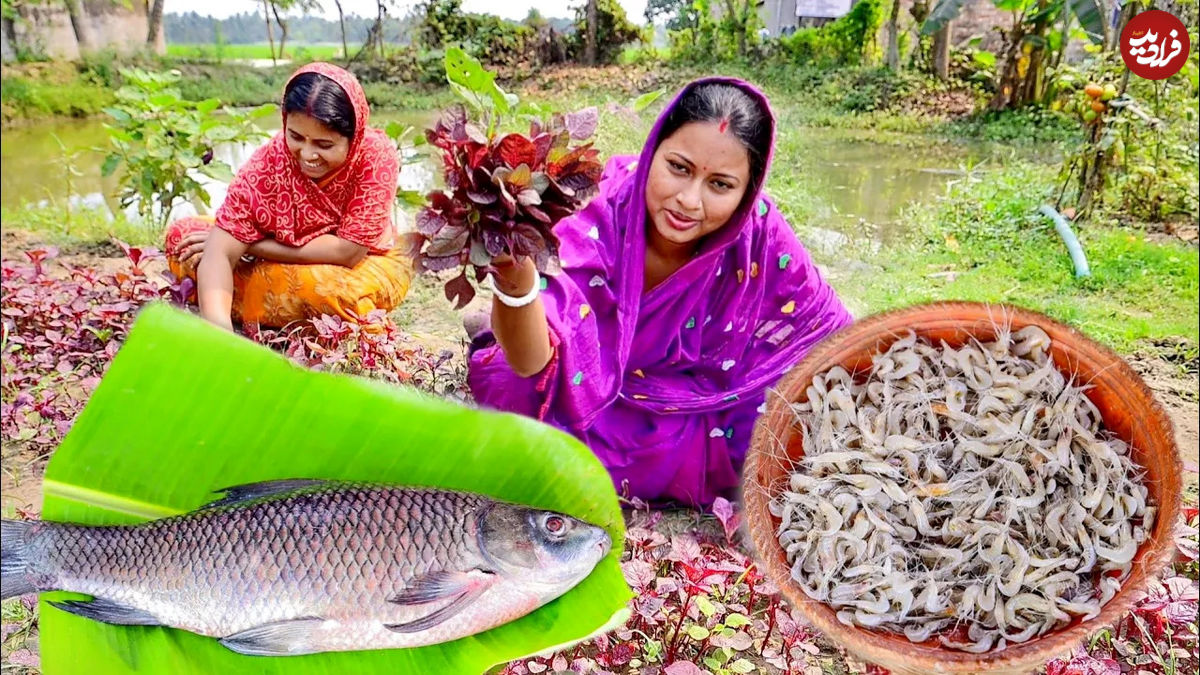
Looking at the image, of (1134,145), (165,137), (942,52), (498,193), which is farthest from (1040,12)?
(165,137)

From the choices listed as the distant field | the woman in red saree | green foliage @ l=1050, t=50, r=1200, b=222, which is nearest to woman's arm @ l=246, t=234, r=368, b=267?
the woman in red saree

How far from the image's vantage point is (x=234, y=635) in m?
0.54

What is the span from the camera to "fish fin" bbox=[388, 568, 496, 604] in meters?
0.52

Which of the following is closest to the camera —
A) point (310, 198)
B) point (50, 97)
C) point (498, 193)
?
point (498, 193)

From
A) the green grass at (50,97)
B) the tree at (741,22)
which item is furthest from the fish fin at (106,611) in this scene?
the green grass at (50,97)

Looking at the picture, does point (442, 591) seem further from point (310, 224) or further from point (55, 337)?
point (55, 337)

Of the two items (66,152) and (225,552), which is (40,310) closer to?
(66,152)

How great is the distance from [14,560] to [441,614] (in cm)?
25

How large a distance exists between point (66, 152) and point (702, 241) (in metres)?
1.50

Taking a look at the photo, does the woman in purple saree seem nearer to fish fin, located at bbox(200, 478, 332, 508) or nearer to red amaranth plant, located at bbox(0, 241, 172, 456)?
fish fin, located at bbox(200, 478, 332, 508)

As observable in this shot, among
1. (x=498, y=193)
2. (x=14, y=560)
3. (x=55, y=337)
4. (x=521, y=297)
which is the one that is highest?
(x=498, y=193)

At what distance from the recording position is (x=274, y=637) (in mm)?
536

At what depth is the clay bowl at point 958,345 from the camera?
2.26 ft

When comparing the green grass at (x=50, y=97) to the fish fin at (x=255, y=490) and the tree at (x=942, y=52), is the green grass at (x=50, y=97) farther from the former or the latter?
the tree at (x=942, y=52)
